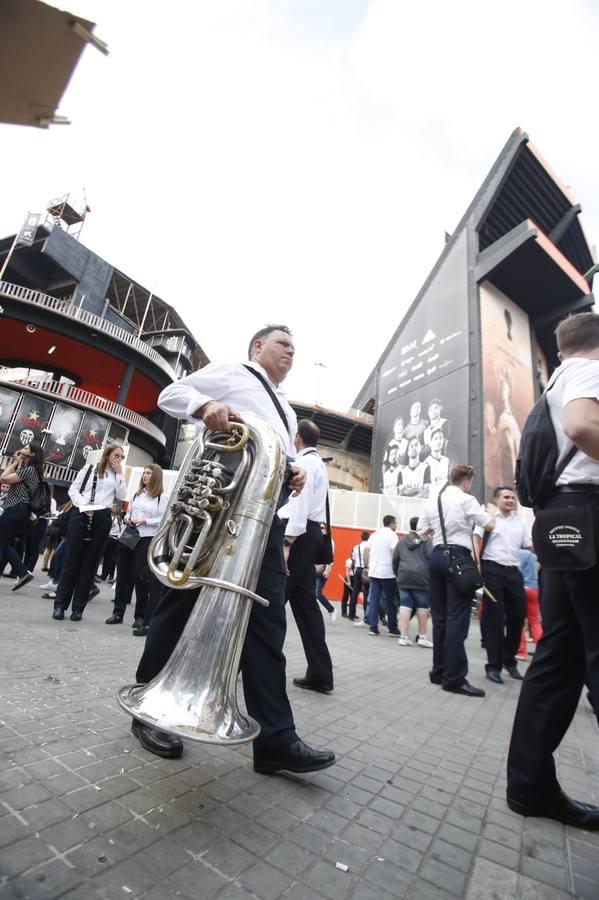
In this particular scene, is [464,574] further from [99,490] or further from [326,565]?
[99,490]

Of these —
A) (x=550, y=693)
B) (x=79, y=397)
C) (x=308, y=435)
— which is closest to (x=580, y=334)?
(x=550, y=693)

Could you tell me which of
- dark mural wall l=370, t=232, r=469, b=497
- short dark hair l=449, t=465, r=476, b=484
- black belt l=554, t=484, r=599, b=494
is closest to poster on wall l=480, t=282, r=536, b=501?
dark mural wall l=370, t=232, r=469, b=497

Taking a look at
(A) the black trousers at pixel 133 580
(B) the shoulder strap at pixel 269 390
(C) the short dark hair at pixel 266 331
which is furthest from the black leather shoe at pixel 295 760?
(A) the black trousers at pixel 133 580

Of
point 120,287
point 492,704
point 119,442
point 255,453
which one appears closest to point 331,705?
point 492,704

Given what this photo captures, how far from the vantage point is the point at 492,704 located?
11.8ft

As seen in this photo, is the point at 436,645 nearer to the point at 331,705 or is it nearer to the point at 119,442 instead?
the point at 331,705

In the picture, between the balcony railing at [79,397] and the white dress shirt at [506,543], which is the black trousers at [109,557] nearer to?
the white dress shirt at [506,543]

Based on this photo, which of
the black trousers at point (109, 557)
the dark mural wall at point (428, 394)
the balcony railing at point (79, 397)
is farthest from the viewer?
the balcony railing at point (79, 397)

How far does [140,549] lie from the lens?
201 inches

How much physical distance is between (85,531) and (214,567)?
3.83 metres

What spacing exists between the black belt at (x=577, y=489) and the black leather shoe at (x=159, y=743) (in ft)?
6.04

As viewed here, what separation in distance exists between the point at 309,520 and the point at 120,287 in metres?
30.7

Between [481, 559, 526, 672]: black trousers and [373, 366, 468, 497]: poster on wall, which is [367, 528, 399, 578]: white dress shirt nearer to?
[481, 559, 526, 672]: black trousers

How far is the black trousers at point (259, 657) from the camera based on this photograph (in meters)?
1.71
